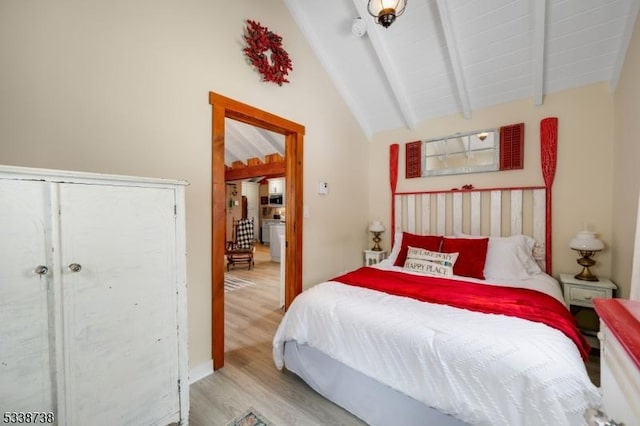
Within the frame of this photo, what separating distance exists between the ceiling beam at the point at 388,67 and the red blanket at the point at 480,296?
2039 millimetres

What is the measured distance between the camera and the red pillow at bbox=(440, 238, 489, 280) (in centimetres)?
238

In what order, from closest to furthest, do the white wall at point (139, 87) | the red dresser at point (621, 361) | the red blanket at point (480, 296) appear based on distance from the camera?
the red dresser at point (621, 361)
the white wall at point (139, 87)
the red blanket at point (480, 296)

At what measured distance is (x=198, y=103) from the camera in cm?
192

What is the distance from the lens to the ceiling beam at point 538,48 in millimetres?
2021

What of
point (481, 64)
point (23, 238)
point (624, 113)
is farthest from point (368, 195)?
point (23, 238)

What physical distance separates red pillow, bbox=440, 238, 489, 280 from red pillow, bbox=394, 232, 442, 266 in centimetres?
11

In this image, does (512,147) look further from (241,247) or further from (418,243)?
(241,247)

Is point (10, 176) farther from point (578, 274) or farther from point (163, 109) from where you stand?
point (578, 274)

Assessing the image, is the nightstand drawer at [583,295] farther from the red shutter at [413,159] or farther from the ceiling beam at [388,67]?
the ceiling beam at [388,67]

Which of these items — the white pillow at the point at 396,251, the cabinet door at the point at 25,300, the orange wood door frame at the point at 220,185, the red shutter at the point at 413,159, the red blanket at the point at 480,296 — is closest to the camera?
the cabinet door at the point at 25,300

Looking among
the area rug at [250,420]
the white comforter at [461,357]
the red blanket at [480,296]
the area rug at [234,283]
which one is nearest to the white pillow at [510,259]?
the red blanket at [480,296]

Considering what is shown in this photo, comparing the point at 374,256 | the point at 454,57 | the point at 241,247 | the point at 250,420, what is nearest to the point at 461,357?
the point at 250,420

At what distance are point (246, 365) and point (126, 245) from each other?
4.71 ft

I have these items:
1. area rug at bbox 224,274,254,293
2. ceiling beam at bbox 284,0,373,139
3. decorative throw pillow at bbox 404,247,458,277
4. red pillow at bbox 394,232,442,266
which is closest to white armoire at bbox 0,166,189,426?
decorative throw pillow at bbox 404,247,458,277
